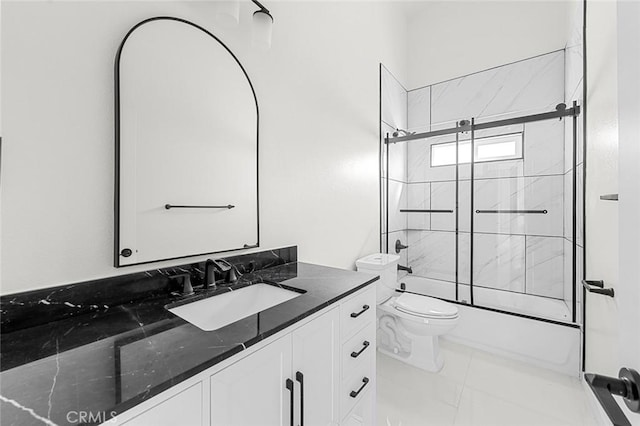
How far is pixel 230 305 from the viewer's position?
1219 millimetres

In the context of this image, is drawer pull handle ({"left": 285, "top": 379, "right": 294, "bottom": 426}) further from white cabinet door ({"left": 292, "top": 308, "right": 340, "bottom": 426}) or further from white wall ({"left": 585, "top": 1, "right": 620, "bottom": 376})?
white wall ({"left": 585, "top": 1, "right": 620, "bottom": 376})

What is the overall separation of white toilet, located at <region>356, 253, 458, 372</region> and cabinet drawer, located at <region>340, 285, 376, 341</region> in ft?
2.74

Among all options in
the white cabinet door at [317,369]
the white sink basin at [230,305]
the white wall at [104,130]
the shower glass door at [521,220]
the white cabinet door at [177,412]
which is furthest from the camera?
the shower glass door at [521,220]

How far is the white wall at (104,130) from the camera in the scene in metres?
0.80

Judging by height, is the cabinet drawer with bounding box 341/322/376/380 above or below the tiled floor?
above

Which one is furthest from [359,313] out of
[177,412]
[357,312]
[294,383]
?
[177,412]

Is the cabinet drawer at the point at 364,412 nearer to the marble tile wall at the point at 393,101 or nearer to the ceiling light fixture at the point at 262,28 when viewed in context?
the ceiling light fixture at the point at 262,28

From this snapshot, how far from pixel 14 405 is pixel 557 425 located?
237 cm

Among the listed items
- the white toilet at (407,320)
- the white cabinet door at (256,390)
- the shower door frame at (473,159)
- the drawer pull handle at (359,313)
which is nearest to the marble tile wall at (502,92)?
the shower door frame at (473,159)

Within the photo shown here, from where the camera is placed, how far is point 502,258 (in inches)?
107

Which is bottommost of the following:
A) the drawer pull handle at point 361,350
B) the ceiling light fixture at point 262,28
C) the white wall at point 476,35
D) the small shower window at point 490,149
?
the drawer pull handle at point 361,350

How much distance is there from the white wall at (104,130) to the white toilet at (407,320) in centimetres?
34

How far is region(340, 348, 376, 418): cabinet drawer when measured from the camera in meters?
1.15

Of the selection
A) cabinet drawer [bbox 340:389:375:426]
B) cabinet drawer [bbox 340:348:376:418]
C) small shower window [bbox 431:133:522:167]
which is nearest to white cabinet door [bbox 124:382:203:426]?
cabinet drawer [bbox 340:348:376:418]
